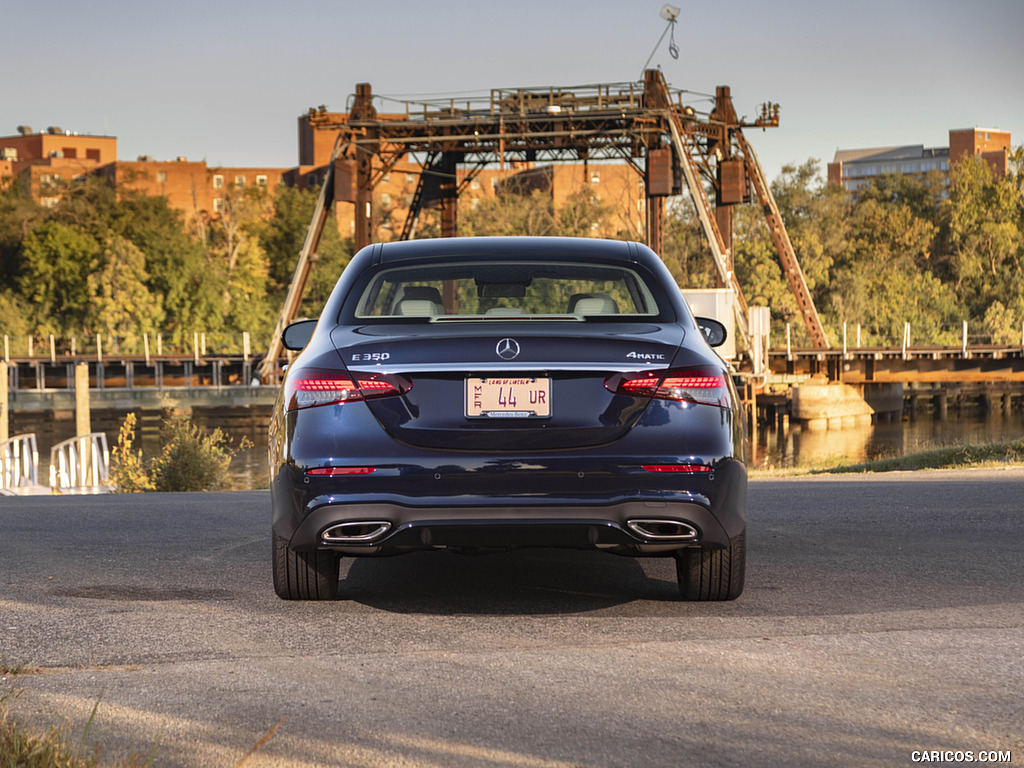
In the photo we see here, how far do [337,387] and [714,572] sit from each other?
191 centimetres

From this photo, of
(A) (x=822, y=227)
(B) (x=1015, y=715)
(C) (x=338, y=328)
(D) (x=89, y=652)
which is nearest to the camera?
(B) (x=1015, y=715)

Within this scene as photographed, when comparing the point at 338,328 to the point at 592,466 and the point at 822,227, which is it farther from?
the point at 822,227

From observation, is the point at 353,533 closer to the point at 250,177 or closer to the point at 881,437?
the point at 881,437

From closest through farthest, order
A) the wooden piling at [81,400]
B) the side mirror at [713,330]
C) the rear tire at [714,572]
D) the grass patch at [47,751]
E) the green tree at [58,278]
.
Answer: the grass patch at [47,751] → the rear tire at [714,572] → the side mirror at [713,330] → the wooden piling at [81,400] → the green tree at [58,278]

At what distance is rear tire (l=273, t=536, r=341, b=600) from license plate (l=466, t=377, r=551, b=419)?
1.13 m

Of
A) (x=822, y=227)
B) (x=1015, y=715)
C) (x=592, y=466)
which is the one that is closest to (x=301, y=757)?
(x=592, y=466)

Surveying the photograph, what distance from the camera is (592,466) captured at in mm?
5172

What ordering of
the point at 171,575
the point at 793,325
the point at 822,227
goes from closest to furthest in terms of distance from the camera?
1. the point at 171,575
2. the point at 793,325
3. the point at 822,227

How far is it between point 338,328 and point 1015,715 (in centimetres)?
307

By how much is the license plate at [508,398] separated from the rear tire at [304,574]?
44.3 inches

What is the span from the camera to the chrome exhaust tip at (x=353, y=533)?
525cm

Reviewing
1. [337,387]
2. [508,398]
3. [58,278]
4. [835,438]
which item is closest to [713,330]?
[508,398]

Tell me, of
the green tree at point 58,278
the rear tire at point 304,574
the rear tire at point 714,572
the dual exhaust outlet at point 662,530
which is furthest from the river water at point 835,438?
the dual exhaust outlet at point 662,530

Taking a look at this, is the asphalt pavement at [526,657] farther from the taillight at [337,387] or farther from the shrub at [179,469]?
the shrub at [179,469]
